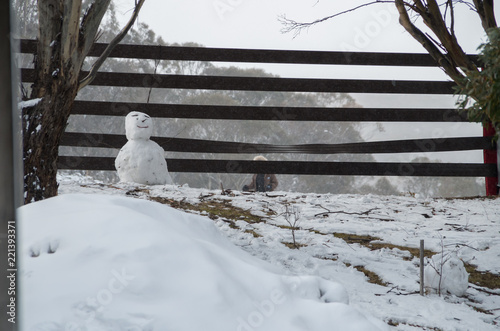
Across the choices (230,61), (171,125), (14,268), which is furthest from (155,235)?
(171,125)

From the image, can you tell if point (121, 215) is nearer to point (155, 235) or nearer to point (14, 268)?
point (155, 235)

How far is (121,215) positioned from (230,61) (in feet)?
11.4

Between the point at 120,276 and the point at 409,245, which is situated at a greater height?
the point at 120,276

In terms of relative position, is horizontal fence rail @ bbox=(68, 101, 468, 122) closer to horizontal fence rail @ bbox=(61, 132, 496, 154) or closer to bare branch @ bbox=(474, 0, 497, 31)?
horizontal fence rail @ bbox=(61, 132, 496, 154)

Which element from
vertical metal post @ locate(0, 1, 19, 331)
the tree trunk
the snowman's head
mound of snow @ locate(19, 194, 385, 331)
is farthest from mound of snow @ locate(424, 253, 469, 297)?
the snowman's head

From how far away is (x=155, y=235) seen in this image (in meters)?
1.55

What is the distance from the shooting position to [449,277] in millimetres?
2164

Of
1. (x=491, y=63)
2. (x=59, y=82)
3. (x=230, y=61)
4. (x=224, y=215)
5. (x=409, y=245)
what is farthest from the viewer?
(x=230, y=61)

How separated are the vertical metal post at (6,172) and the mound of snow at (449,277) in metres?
1.84

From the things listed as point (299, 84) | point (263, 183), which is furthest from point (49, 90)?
point (263, 183)

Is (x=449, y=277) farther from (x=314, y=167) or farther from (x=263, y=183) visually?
(x=263, y=183)

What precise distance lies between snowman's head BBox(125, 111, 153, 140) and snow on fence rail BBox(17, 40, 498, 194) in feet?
1.24

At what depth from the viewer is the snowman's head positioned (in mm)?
4410

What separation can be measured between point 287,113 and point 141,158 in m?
1.66
